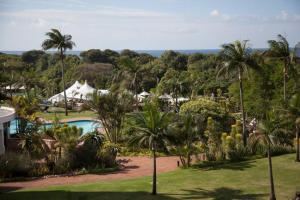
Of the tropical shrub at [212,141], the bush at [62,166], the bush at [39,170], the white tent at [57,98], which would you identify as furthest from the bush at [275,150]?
the white tent at [57,98]

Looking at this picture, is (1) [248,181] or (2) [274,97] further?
(2) [274,97]

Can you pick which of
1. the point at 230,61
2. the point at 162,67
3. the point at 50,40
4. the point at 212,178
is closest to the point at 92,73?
the point at 162,67

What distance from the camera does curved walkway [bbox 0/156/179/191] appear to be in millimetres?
20797

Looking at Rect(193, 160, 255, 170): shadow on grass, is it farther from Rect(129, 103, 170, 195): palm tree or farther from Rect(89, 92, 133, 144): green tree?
Rect(89, 92, 133, 144): green tree

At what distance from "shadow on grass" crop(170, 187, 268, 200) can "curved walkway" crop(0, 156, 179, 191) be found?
16.3ft

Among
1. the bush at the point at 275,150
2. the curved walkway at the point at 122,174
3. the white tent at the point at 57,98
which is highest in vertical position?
the white tent at the point at 57,98

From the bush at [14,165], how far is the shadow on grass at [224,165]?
31.3 ft

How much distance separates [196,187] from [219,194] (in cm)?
152

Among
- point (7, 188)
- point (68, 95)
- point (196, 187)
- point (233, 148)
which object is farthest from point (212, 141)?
point (68, 95)

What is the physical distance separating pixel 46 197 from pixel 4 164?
512 cm

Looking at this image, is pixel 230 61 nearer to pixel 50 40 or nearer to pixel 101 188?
pixel 101 188

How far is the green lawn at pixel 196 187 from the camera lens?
17828 millimetres

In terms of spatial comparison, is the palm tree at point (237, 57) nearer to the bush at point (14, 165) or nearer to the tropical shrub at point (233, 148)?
the tropical shrub at point (233, 148)

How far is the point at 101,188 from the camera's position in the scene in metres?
19.4
